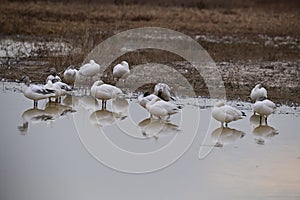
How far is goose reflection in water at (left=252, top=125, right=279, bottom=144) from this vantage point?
35.1 feet

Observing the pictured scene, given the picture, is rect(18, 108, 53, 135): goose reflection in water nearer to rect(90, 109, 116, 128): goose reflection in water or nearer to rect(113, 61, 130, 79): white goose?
rect(90, 109, 116, 128): goose reflection in water

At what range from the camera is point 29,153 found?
9.42 meters

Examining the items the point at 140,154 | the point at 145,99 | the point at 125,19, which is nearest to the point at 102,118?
the point at 145,99

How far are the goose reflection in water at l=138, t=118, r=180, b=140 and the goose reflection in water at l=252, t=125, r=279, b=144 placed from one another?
46.1 inches

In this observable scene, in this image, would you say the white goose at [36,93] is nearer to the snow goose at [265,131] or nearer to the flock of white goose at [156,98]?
the flock of white goose at [156,98]

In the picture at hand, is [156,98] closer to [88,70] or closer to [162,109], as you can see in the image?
[162,109]

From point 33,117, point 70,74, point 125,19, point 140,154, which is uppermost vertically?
point 125,19

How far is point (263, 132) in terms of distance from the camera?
36.4ft

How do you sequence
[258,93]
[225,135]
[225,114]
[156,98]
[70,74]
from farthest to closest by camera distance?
[70,74], [258,93], [156,98], [225,114], [225,135]

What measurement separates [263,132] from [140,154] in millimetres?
2290

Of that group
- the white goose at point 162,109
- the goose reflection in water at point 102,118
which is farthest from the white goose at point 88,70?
the white goose at point 162,109

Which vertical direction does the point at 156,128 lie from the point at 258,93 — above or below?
below

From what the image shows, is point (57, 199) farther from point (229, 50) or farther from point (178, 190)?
point (229, 50)

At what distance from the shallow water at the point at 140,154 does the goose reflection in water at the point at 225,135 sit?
14 mm
